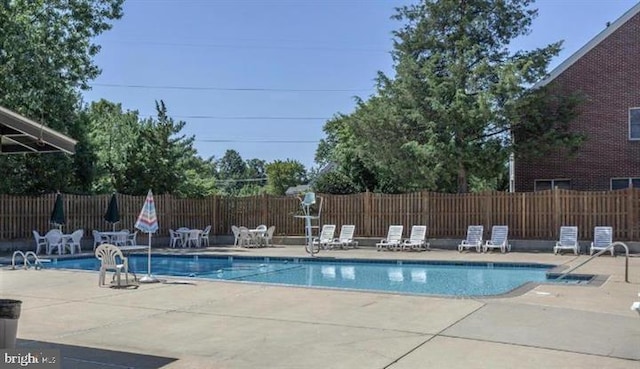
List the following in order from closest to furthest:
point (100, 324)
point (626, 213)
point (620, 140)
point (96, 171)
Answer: point (100, 324) → point (626, 213) → point (620, 140) → point (96, 171)

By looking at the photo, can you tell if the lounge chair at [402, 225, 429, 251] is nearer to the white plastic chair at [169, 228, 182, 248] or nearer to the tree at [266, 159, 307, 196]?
the white plastic chair at [169, 228, 182, 248]

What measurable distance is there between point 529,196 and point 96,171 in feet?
55.7

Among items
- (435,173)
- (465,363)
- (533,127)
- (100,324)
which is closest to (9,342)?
(100,324)

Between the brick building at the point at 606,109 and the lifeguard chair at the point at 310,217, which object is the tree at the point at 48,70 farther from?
the brick building at the point at 606,109

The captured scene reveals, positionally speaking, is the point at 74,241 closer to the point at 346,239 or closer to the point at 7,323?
the point at 346,239

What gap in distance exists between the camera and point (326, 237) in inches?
935

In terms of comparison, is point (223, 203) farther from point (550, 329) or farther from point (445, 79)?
point (550, 329)

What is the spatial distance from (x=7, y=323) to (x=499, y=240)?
18.0 metres

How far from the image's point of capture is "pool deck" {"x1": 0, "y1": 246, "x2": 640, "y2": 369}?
627cm

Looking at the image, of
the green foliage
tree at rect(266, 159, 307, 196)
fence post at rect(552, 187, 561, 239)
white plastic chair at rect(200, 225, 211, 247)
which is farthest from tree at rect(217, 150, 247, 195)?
fence post at rect(552, 187, 561, 239)

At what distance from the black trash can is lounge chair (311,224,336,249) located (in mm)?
17557

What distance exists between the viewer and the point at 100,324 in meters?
8.20

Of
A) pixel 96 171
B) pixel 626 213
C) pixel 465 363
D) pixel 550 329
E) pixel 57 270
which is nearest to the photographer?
pixel 465 363

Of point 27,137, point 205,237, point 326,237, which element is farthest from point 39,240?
point 27,137
